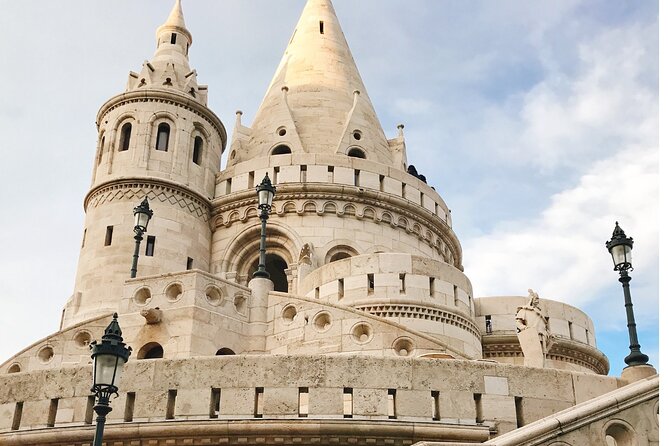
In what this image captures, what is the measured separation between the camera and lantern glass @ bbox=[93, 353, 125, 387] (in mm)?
8406

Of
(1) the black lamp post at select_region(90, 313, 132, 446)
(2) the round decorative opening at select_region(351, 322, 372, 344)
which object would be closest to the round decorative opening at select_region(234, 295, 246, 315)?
(2) the round decorative opening at select_region(351, 322, 372, 344)

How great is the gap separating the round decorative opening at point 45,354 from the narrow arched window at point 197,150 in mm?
8539

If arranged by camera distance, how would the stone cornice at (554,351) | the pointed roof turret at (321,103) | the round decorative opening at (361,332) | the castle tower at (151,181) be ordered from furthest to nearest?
the pointed roof turret at (321,103) < the stone cornice at (554,351) < the castle tower at (151,181) < the round decorative opening at (361,332)

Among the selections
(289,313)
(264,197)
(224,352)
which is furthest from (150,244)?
(224,352)

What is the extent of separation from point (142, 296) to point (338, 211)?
8046 mm

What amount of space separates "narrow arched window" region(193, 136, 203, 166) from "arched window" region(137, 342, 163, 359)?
29.2 ft

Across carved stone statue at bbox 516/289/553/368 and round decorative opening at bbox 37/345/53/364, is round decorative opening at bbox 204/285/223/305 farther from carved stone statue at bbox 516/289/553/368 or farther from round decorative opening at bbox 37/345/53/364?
carved stone statue at bbox 516/289/553/368

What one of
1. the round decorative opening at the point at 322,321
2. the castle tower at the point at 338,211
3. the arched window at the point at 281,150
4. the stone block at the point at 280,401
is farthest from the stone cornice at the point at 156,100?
the stone block at the point at 280,401

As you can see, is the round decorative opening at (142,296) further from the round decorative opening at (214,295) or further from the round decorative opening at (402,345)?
the round decorative opening at (402,345)

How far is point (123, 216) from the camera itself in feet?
69.4

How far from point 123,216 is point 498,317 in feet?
34.2

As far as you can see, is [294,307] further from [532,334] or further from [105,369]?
[105,369]

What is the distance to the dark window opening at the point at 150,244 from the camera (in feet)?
68.9

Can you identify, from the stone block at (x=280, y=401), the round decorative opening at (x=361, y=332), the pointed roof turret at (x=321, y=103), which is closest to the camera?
the stone block at (x=280, y=401)
